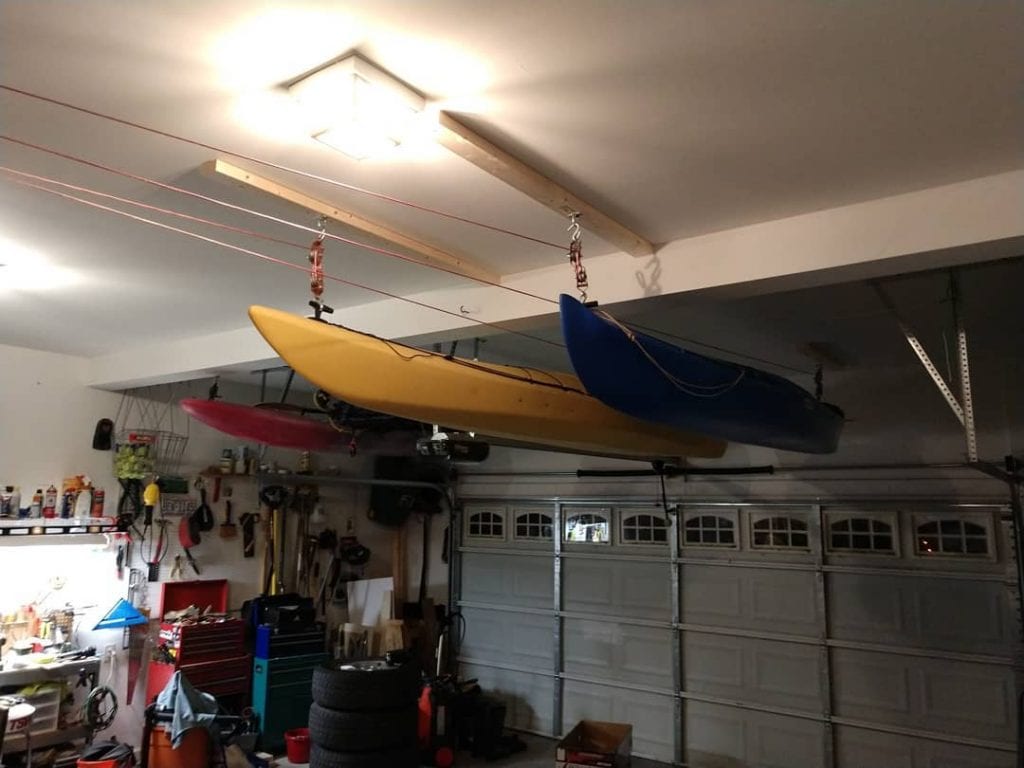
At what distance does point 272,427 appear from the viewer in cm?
505

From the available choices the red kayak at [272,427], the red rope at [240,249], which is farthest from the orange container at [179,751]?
the red rope at [240,249]

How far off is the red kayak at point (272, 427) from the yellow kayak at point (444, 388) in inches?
97.7

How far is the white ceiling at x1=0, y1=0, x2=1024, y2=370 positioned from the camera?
5.40ft

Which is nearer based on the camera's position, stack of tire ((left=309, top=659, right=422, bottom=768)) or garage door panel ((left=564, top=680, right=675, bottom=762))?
stack of tire ((left=309, top=659, right=422, bottom=768))

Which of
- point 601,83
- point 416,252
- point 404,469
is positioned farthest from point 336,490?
point 601,83

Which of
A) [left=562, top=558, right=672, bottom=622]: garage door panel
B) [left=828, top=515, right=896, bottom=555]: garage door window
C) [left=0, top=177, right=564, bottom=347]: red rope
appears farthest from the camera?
[left=562, top=558, right=672, bottom=622]: garage door panel

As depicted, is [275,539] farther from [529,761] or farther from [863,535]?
[863,535]

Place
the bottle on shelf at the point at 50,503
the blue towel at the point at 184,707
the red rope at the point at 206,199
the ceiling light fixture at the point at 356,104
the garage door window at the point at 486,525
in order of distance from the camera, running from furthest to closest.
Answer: the garage door window at the point at 486,525 → the bottle on shelf at the point at 50,503 → the blue towel at the point at 184,707 → the red rope at the point at 206,199 → the ceiling light fixture at the point at 356,104

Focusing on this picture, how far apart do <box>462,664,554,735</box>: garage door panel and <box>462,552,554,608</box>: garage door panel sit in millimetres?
678

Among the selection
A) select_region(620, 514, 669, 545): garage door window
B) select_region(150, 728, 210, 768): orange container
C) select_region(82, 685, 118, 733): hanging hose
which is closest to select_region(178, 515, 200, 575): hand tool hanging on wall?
select_region(82, 685, 118, 733): hanging hose

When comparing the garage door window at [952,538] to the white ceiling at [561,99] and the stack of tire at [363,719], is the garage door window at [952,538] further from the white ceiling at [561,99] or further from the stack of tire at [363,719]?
the stack of tire at [363,719]

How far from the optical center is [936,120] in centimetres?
203

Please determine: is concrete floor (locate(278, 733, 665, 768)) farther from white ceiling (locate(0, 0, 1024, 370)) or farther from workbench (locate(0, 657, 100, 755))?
white ceiling (locate(0, 0, 1024, 370))

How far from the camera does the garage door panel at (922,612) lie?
486cm
